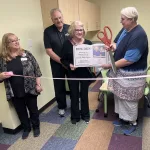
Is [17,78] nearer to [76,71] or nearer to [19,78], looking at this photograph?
[19,78]

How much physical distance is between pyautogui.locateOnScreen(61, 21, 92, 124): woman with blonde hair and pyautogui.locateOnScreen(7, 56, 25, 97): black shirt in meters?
0.56

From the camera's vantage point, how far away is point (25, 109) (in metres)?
2.33

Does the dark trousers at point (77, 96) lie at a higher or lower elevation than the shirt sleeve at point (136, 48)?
lower

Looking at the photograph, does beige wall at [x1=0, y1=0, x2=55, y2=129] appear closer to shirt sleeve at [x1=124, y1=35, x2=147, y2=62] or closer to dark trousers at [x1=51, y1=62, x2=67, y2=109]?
dark trousers at [x1=51, y1=62, x2=67, y2=109]

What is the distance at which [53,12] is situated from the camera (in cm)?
240

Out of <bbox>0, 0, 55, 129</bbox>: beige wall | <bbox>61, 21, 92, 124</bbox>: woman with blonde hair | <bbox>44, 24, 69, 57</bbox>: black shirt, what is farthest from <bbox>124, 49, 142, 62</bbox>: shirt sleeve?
<bbox>0, 0, 55, 129</bbox>: beige wall

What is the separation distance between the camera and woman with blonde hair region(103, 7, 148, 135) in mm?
1850

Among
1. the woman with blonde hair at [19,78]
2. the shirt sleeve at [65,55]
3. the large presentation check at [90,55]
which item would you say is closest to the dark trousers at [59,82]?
the shirt sleeve at [65,55]

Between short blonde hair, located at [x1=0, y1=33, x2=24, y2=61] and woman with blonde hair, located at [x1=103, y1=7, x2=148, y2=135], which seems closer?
woman with blonde hair, located at [x1=103, y1=7, x2=148, y2=135]

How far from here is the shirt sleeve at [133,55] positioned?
6.09ft

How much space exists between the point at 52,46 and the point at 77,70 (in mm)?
544

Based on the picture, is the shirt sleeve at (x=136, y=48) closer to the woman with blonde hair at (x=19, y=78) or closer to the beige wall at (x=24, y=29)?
the woman with blonde hair at (x=19, y=78)

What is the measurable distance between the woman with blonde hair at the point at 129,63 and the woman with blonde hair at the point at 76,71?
36 centimetres

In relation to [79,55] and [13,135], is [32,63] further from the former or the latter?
[13,135]
